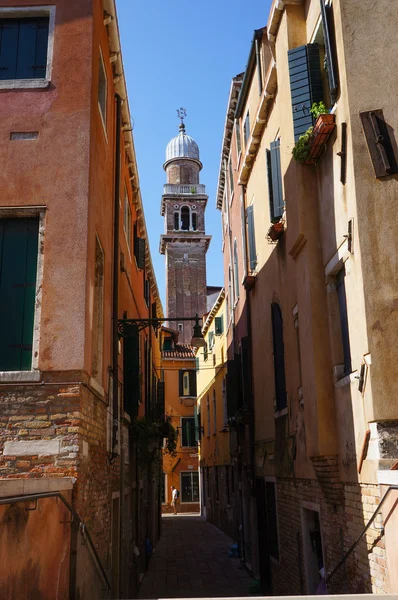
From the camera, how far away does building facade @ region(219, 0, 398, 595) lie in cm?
636

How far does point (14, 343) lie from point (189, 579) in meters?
10.7

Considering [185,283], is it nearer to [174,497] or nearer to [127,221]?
[174,497]

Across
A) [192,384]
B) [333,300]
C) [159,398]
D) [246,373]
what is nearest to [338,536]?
[333,300]

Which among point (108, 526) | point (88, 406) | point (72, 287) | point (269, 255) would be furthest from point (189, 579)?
point (72, 287)

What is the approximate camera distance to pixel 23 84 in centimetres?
835

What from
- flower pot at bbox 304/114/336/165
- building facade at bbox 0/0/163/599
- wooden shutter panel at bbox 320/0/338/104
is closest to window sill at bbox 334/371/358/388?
flower pot at bbox 304/114/336/165

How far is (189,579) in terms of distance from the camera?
15812mm

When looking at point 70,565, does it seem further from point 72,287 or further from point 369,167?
point 369,167

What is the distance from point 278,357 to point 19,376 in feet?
18.6

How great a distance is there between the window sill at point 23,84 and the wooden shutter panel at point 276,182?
3.98m

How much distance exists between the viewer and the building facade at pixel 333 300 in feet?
20.9

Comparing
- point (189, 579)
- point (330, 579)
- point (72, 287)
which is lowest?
point (189, 579)

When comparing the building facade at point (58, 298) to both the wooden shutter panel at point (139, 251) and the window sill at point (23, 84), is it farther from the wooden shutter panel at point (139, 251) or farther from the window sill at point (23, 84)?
the wooden shutter panel at point (139, 251)

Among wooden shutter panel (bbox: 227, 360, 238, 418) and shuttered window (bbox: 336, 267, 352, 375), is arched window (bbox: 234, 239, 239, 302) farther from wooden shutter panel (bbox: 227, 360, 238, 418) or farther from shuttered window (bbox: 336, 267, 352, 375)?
shuttered window (bbox: 336, 267, 352, 375)
